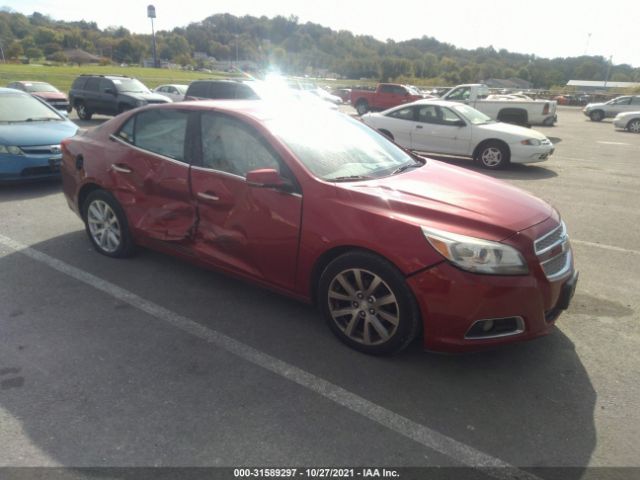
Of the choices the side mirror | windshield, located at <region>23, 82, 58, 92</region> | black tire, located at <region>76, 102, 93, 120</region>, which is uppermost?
the side mirror

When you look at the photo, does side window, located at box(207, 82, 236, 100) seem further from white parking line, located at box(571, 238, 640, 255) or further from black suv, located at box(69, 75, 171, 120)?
white parking line, located at box(571, 238, 640, 255)

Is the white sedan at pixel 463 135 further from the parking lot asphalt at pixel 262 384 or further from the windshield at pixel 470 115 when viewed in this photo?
the parking lot asphalt at pixel 262 384

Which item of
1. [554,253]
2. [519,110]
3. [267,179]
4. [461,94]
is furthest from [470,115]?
[461,94]

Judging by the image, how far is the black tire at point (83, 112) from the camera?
57.1 ft

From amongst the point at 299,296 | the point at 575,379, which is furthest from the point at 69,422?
the point at 575,379

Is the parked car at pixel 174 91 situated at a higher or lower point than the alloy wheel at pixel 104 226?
higher

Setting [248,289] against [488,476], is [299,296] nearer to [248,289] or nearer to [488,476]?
[248,289]

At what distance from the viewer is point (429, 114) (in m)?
11.3

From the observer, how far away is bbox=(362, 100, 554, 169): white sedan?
1034 cm

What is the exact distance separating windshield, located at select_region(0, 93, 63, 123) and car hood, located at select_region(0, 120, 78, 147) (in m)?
0.25

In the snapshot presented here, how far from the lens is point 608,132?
20.3 m

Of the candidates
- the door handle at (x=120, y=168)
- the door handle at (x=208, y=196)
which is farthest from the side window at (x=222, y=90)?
the door handle at (x=208, y=196)

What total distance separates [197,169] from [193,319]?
119cm

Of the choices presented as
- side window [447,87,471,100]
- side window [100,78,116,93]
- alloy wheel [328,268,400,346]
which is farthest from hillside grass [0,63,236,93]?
alloy wheel [328,268,400,346]
